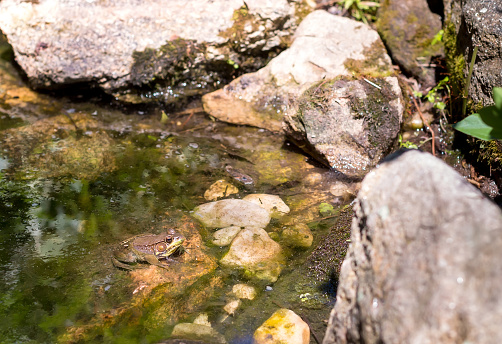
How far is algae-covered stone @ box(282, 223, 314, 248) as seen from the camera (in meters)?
4.04

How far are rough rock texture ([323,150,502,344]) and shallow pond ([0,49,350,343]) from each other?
1.29 m

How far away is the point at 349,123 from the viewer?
5227 millimetres

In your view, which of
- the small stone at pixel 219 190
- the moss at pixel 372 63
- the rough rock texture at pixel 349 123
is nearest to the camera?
the small stone at pixel 219 190

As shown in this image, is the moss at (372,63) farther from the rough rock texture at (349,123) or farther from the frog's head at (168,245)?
the frog's head at (168,245)

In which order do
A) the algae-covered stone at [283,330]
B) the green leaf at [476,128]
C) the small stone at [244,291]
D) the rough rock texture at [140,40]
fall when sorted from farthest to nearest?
the rough rock texture at [140,40]
the small stone at [244,291]
the algae-covered stone at [283,330]
the green leaf at [476,128]

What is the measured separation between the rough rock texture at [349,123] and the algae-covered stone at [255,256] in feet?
5.57

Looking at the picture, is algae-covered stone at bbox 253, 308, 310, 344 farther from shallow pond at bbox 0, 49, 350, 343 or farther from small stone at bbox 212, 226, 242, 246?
small stone at bbox 212, 226, 242, 246

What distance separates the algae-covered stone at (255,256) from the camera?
371 centimetres

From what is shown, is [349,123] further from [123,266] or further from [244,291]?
[123,266]

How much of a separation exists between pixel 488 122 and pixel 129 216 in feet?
11.3

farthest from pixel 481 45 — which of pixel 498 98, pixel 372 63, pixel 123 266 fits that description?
pixel 123 266

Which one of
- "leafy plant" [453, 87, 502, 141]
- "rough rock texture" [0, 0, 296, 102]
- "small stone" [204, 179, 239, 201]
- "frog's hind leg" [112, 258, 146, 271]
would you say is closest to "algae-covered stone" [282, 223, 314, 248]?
"small stone" [204, 179, 239, 201]

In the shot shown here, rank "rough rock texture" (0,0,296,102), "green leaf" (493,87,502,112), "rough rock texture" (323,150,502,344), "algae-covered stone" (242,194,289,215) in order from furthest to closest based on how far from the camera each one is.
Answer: "rough rock texture" (0,0,296,102) < "algae-covered stone" (242,194,289,215) < "green leaf" (493,87,502,112) < "rough rock texture" (323,150,502,344)

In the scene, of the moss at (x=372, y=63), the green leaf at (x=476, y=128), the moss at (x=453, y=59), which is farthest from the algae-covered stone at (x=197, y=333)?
the moss at (x=453, y=59)
